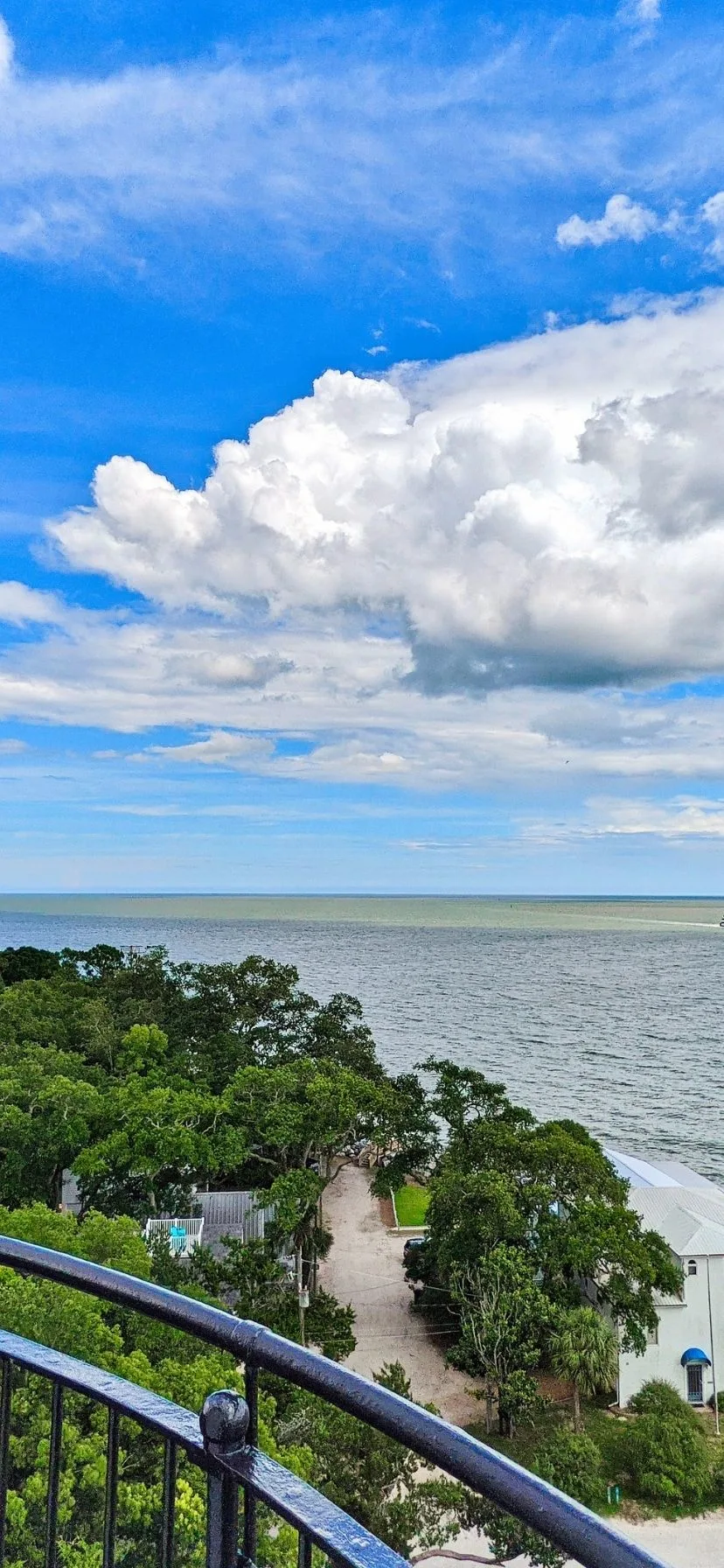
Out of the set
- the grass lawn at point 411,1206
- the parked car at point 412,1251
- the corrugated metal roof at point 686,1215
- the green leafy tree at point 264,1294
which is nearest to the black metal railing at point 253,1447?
the green leafy tree at point 264,1294

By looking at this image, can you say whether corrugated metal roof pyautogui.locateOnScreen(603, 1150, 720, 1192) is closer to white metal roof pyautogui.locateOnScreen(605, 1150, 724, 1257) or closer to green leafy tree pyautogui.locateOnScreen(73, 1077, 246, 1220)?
white metal roof pyautogui.locateOnScreen(605, 1150, 724, 1257)

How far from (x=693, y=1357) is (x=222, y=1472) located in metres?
20.5

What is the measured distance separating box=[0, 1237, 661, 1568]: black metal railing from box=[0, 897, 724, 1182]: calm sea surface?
106 feet

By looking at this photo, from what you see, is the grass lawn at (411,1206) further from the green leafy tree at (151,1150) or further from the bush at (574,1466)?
the bush at (574,1466)

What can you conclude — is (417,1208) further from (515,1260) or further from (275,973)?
(515,1260)

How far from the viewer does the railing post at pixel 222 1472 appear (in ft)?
3.94

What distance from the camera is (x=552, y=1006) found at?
6931cm

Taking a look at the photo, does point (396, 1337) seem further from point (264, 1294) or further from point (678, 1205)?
point (678, 1205)

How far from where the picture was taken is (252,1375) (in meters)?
1.24

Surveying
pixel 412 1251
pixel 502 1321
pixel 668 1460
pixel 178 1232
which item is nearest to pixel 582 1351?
pixel 502 1321

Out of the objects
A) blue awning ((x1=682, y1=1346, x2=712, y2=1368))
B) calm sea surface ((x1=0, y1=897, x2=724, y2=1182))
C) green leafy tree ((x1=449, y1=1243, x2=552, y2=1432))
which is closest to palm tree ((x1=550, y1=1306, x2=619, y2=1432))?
green leafy tree ((x1=449, y1=1243, x2=552, y2=1432))

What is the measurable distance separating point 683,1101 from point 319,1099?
996 inches

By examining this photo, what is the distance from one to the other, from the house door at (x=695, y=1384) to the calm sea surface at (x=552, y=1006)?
1214 centimetres

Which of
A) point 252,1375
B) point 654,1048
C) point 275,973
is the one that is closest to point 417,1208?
point 275,973
